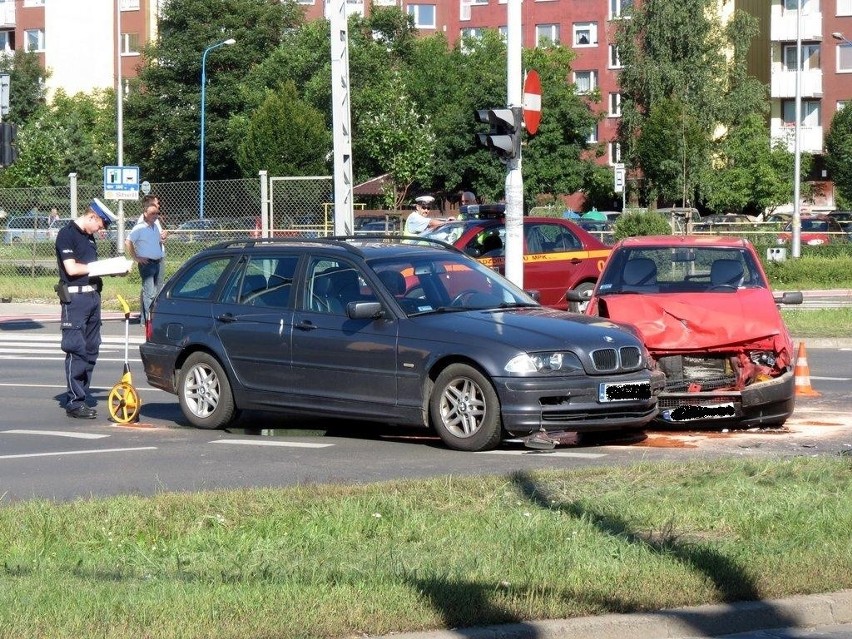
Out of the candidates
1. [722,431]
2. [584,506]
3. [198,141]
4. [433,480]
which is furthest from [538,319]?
[198,141]

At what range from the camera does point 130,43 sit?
92.2m

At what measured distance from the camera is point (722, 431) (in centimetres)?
1239

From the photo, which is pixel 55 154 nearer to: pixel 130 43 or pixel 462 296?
pixel 130 43

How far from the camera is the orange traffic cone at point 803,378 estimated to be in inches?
589

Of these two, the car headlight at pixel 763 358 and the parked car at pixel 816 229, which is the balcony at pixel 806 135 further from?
the car headlight at pixel 763 358

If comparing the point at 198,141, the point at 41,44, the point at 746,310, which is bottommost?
the point at 746,310

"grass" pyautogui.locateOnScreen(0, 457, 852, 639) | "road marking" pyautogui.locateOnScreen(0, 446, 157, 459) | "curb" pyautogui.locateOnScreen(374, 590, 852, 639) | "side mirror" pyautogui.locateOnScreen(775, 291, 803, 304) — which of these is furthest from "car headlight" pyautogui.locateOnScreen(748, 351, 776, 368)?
"curb" pyautogui.locateOnScreen(374, 590, 852, 639)

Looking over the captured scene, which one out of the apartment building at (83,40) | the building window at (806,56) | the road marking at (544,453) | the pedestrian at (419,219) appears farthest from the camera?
the apartment building at (83,40)

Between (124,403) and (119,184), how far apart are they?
72.7ft

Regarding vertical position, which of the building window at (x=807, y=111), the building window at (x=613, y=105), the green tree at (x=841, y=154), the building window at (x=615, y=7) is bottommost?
the green tree at (x=841, y=154)

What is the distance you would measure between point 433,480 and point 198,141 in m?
71.0

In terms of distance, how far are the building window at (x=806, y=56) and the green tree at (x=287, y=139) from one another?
93.3 ft

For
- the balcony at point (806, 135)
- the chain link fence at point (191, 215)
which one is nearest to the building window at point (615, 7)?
the balcony at point (806, 135)

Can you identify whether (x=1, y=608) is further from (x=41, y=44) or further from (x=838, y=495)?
(x=41, y=44)
